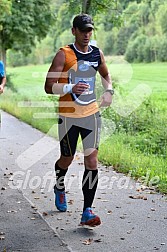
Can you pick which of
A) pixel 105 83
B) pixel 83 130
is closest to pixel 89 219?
pixel 83 130

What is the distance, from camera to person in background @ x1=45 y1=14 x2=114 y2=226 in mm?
5531

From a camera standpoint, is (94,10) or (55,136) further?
(94,10)

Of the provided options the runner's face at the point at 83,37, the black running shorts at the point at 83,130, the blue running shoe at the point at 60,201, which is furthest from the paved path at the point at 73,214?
the runner's face at the point at 83,37

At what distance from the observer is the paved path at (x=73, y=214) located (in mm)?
5125

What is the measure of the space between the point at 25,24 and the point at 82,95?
24.6m

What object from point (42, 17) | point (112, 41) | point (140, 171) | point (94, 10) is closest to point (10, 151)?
point (140, 171)

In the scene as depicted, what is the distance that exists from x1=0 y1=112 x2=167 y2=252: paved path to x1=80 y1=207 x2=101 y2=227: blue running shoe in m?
0.09

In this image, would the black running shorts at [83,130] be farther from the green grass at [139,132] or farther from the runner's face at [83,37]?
the green grass at [139,132]

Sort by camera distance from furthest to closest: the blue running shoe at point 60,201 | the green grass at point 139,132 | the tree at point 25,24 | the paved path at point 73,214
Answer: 1. the tree at point 25,24
2. the green grass at point 139,132
3. the blue running shoe at point 60,201
4. the paved path at point 73,214

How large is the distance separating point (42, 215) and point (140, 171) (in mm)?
2626

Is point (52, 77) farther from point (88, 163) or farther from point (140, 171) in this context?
point (140, 171)

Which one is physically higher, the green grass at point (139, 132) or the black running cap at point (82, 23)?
the black running cap at point (82, 23)

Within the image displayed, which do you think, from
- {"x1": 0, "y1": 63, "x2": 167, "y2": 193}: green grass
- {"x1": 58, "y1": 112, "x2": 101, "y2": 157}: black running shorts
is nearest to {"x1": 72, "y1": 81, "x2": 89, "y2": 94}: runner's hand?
{"x1": 58, "y1": 112, "x2": 101, "y2": 157}: black running shorts

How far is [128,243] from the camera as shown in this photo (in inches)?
202
